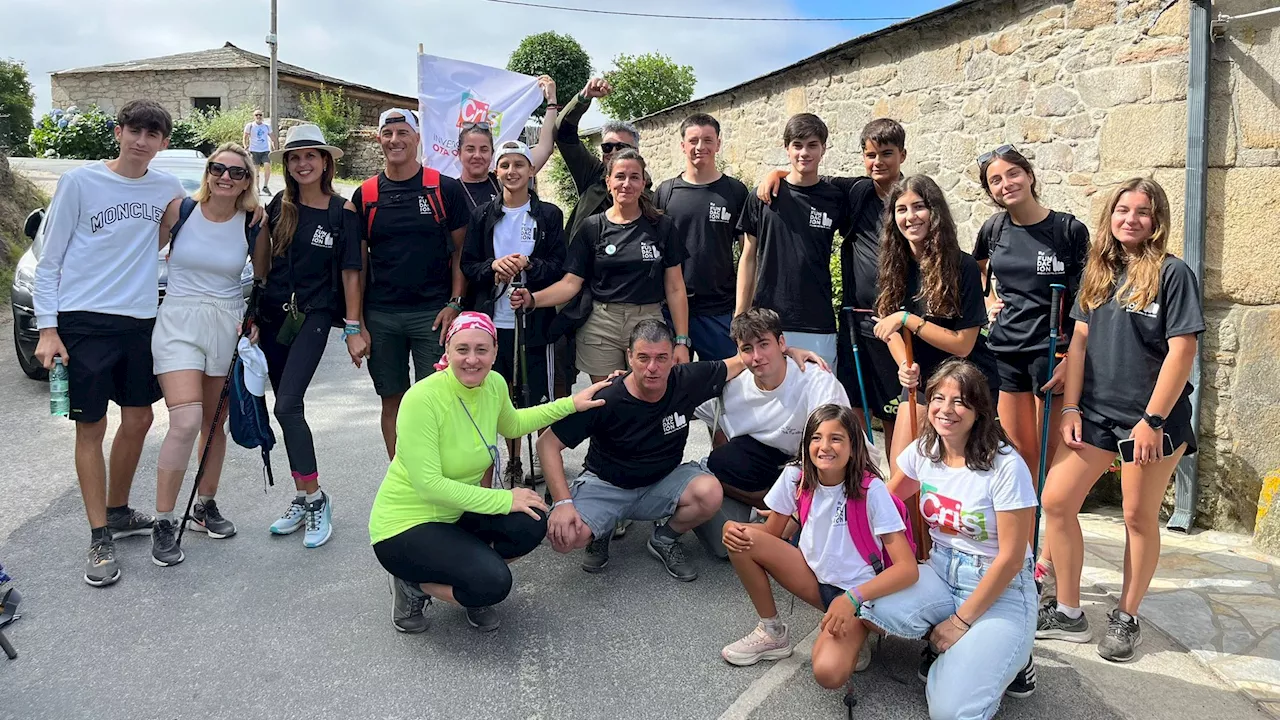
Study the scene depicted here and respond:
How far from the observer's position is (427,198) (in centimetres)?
405

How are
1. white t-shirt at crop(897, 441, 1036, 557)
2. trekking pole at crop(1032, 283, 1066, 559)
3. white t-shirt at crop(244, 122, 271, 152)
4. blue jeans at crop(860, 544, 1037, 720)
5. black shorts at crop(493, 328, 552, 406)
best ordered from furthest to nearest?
white t-shirt at crop(244, 122, 271, 152) → black shorts at crop(493, 328, 552, 406) → trekking pole at crop(1032, 283, 1066, 559) → white t-shirt at crop(897, 441, 1036, 557) → blue jeans at crop(860, 544, 1037, 720)

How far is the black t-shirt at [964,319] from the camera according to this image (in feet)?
10.9

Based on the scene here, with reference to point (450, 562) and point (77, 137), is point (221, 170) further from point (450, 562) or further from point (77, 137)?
point (77, 137)

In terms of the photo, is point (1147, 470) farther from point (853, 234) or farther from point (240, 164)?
point (240, 164)

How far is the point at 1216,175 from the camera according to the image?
416 centimetres

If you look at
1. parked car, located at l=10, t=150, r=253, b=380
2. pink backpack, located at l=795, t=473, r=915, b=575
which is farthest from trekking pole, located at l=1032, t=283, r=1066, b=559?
parked car, located at l=10, t=150, r=253, b=380

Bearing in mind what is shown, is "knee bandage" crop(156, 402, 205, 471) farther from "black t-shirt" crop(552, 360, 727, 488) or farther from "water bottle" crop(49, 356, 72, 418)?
"black t-shirt" crop(552, 360, 727, 488)

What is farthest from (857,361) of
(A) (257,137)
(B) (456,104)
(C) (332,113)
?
(C) (332,113)

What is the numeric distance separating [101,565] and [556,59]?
25.9 m

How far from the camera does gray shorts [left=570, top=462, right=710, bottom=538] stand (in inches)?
142

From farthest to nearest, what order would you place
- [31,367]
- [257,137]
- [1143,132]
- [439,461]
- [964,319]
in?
[257,137] → [31,367] → [1143,132] → [964,319] → [439,461]

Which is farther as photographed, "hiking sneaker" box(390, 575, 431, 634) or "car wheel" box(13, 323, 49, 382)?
"car wheel" box(13, 323, 49, 382)

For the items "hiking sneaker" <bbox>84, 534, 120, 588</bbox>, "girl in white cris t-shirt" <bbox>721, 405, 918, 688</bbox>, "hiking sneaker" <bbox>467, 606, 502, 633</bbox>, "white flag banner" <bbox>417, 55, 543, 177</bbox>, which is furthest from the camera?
"white flag banner" <bbox>417, 55, 543, 177</bbox>

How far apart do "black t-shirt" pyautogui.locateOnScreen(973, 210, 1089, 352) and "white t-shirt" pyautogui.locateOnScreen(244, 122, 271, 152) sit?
54.6 feet
